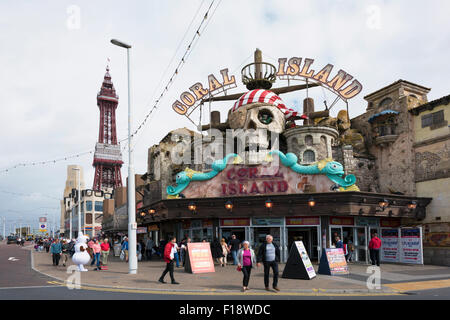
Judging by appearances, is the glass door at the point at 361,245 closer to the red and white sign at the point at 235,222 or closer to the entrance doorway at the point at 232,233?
the red and white sign at the point at 235,222

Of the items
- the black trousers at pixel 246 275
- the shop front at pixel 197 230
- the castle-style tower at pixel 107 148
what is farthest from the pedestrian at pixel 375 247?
the castle-style tower at pixel 107 148

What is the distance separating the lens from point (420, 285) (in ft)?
41.6

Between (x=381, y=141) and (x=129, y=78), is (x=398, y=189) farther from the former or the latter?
(x=129, y=78)

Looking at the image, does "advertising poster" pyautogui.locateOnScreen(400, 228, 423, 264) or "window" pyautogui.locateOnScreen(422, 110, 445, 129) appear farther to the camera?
"window" pyautogui.locateOnScreen(422, 110, 445, 129)

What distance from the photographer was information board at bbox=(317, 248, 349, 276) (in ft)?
48.6

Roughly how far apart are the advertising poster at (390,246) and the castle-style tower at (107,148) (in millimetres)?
96239

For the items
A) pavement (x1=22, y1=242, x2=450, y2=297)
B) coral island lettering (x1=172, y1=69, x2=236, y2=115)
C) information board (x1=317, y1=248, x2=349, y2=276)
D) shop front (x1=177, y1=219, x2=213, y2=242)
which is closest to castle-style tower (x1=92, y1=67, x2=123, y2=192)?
coral island lettering (x1=172, y1=69, x2=236, y2=115)

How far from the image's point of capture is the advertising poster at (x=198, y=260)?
16.4 metres

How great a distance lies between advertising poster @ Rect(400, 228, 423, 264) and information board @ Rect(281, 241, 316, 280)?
9877mm

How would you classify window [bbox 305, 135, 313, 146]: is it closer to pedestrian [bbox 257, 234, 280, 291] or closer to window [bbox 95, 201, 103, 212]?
pedestrian [bbox 257, 234, 280, 291]

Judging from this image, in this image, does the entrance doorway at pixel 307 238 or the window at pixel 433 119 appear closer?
the entrance doorway at pixel 307 238

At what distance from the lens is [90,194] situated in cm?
8831
